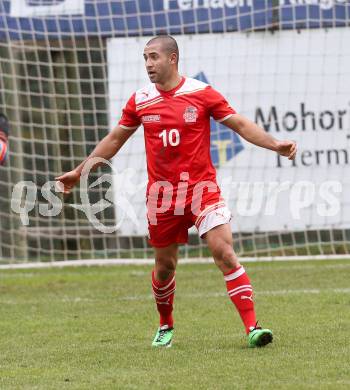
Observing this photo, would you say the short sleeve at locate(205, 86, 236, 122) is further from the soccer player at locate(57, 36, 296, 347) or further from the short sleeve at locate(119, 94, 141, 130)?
the short sleeve at locate(119, 94, 141, 130)

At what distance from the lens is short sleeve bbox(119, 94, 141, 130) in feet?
23.1

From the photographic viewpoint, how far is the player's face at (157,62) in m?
6.82

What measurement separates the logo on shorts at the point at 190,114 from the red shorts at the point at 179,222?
48 cm

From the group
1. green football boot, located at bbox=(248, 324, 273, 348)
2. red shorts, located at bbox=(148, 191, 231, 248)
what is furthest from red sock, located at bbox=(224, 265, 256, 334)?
red shorts, located at bbox=(148, 191, 231, 248)

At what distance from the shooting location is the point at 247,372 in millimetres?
5684

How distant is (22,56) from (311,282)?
517 cm

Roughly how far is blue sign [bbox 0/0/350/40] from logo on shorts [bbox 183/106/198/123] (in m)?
6.88

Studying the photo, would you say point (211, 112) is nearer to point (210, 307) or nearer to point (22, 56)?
point (210, 307)

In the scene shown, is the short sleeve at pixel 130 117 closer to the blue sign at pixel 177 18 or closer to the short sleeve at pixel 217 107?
the short sleeve at pixel 217 107

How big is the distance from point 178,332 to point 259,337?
1.24 m

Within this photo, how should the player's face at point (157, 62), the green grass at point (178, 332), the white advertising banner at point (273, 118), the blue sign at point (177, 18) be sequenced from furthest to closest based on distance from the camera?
the blue sign at point (177, 18) < the white advertising banner at point (273, 118) < the player's face at point (157, 62) < the green grass at point (178, 332)

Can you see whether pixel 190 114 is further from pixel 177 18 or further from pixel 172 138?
pixel 177 18

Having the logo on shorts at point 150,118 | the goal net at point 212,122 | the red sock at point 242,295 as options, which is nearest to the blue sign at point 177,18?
the goal net at point 212,122

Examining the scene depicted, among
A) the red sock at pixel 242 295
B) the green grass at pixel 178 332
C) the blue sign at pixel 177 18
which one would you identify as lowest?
the green grass at pixel 178 332
